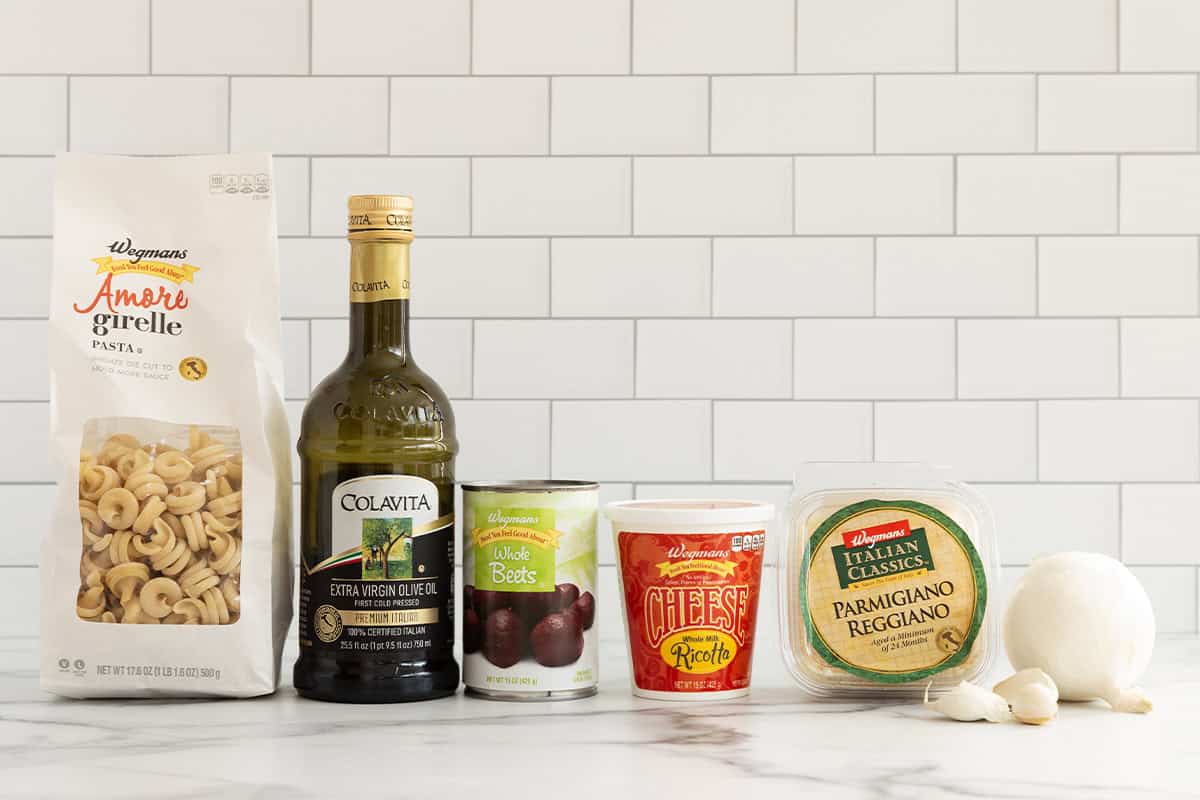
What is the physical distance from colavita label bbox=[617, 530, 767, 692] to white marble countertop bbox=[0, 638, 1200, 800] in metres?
0.03

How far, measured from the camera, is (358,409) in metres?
0.93

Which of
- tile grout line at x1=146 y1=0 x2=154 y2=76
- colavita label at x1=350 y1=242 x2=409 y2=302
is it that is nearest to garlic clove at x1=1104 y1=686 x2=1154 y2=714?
colavita label at x1=350 y1=242 x2=409 y2=302

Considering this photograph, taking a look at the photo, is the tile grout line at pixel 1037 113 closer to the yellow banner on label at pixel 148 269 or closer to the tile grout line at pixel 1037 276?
the tile grout line at pixel 1037 276

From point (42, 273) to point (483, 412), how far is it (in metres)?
0.48

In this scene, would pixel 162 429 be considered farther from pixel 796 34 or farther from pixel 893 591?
pixel 796 34

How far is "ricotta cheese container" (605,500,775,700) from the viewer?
0.95 m

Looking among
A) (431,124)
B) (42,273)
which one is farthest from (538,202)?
(42,273)

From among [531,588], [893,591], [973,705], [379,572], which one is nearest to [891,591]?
[893,591]

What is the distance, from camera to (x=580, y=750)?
2.67ft

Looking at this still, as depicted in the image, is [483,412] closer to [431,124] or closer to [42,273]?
[431,124]

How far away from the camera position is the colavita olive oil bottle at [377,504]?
36.2 inches

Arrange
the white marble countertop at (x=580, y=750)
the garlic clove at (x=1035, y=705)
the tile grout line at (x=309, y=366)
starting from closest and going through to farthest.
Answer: the white marble countertop at (x=580, y=750) → the garlic clove at (x=1035, y=705) → the tile grout line at (x=309, y=366)

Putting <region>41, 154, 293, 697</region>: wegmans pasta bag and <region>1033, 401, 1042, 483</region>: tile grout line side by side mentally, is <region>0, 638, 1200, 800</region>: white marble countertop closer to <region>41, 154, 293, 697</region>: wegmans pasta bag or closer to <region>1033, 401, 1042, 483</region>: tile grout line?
<region>41, 154, 293, 697</region>: wegmans pasta bag

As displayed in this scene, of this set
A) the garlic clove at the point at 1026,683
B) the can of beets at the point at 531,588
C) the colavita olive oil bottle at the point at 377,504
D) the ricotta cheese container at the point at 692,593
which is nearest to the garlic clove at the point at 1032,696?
the garlic clove at the point at 1026,683
